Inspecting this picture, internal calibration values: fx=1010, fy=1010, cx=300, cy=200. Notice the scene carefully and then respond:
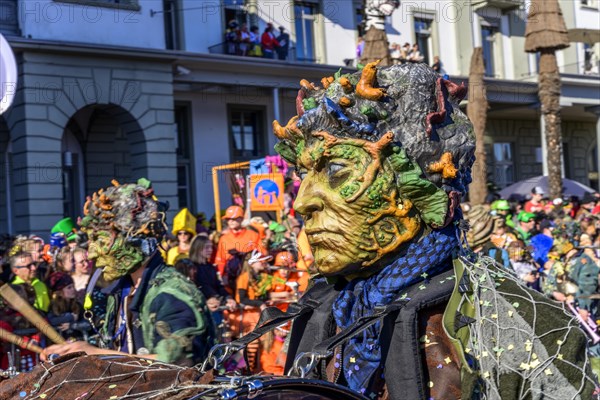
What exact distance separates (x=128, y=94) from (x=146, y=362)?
59.7ft

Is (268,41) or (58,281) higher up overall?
(268,41)

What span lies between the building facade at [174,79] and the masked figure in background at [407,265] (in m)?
16.3

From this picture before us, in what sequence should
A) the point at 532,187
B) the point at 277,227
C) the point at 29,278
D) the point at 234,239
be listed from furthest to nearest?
1. the point at 532,187
2. the point at 277,227
3. the point at 234,239
4. the point at 29,278

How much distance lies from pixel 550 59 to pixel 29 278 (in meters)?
13.0

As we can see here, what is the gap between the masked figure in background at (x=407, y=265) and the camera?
95.2 inches

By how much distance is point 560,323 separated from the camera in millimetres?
2422

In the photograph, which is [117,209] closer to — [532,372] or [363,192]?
[363,192]

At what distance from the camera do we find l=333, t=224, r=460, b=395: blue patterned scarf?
8.42ft

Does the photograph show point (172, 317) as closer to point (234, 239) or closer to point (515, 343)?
point (515, 343)

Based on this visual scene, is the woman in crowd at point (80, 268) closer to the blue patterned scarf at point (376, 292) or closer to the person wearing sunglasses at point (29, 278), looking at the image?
the person wearing sunglasses at point (29, 278)

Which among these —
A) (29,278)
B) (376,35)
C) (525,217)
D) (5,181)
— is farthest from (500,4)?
(29,278)

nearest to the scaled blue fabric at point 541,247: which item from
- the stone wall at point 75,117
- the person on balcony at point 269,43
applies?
the stone wall at point 75,117

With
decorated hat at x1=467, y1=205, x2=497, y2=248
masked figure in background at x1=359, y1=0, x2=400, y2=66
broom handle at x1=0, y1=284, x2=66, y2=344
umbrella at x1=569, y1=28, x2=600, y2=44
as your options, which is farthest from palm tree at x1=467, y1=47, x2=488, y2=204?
umbrella at x1=569, y1=28, x2=600, y2=44

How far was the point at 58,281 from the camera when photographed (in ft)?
29.9
